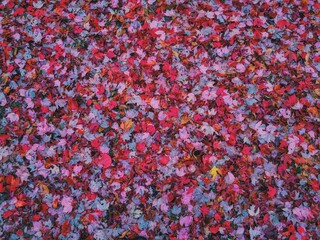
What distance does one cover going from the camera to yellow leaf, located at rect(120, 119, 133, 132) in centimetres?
300

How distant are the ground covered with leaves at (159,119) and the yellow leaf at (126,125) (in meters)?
0.01

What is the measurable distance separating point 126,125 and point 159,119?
1.05ft

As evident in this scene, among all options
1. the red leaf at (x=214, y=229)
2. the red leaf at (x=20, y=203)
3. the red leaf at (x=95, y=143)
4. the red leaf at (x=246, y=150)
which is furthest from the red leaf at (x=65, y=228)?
the red leaf at (x=246, y=150)

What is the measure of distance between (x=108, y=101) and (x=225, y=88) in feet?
3.87

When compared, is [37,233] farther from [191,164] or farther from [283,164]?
[283,164]

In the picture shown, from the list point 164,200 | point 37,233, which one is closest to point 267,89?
point 164,200

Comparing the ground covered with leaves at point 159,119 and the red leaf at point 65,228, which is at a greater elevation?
the ground covered with leaves at point 159,119

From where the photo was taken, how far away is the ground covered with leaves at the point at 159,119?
2648 millimetres

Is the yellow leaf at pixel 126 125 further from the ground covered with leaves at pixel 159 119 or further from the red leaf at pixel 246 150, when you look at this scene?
the red leaf at pixel 246 150

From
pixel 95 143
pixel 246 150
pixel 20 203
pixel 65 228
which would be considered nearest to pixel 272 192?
pixel 246 150

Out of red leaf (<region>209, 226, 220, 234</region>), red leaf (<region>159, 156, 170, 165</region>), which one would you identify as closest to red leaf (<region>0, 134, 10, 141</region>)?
red leaf (<region>159, 156, 170, 165</region>)

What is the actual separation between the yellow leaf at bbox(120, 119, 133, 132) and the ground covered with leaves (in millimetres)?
14

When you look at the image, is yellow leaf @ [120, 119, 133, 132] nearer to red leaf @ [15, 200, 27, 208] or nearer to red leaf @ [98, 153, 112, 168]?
red leaf @ [98, 153, 112, 168]

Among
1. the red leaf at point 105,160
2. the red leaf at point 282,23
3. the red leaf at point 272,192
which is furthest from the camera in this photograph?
the red leaf at point 282,23
